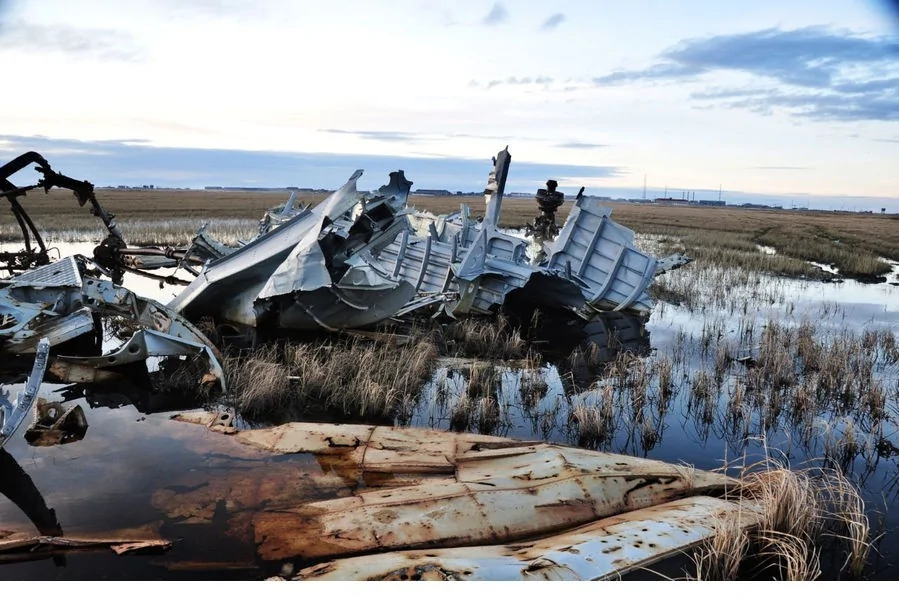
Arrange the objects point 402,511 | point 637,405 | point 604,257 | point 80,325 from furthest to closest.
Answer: point 604,257
point 637,405
point 80,325
point 402,511

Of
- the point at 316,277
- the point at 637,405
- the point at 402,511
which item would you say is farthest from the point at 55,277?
the point at 637,405

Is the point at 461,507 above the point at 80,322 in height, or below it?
below

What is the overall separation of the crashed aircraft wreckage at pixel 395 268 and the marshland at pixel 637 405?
0.56 meters

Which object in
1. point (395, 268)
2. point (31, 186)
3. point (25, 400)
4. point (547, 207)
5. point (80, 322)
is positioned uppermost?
point (547, 207)

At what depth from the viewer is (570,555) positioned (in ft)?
13.3

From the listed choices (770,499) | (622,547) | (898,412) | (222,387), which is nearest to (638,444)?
(770,499)

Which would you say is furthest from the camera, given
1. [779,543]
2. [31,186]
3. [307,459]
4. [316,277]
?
[31,186]

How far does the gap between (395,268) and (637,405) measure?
8.34 m

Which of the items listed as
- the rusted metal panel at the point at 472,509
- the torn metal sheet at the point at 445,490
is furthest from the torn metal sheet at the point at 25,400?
the rusted metal panel at the point at 472,509

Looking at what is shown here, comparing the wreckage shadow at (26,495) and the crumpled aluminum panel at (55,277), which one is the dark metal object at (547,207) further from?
the wreckage shadow at (26,495)

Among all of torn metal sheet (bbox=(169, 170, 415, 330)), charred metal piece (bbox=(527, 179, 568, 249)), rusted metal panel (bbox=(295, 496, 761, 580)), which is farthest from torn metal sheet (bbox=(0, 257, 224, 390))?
charred metal piece (bbox=(527, 179, 568, 249))

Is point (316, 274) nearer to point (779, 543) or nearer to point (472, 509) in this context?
point (472, 509)

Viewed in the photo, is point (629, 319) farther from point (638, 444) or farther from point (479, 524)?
point (479, 524)

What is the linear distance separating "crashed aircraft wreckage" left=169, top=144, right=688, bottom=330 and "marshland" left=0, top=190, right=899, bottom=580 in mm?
557
